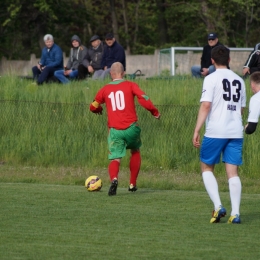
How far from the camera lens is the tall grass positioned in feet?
51.0

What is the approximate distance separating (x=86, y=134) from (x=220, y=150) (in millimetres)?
7908

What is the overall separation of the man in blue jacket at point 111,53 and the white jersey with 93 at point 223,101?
10670 mm

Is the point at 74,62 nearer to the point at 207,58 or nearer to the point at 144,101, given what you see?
the point at 207,58

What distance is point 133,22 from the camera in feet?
176

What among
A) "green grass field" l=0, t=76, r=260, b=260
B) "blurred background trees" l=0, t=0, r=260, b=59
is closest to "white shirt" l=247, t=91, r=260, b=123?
"green grass field" l=0, t=76, r=260, b=260

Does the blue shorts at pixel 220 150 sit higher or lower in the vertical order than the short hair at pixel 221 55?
lower

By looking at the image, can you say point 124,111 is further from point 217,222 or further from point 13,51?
point 13,51

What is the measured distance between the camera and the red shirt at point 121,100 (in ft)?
37.2

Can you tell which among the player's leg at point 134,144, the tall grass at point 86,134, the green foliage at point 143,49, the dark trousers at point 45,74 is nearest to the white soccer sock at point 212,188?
the player's leg at point 134,144

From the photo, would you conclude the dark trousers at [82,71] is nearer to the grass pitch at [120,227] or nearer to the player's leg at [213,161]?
the grass pitch at [120,227]

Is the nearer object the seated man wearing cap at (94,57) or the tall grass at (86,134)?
the tall grass at (86,134)

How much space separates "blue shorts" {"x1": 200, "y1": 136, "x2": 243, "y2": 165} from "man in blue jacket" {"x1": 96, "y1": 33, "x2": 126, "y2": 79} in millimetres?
10678

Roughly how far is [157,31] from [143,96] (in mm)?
43570

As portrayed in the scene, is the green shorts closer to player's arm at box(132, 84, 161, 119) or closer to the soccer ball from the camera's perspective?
player's arm at box(132, 84, 161, 119)
